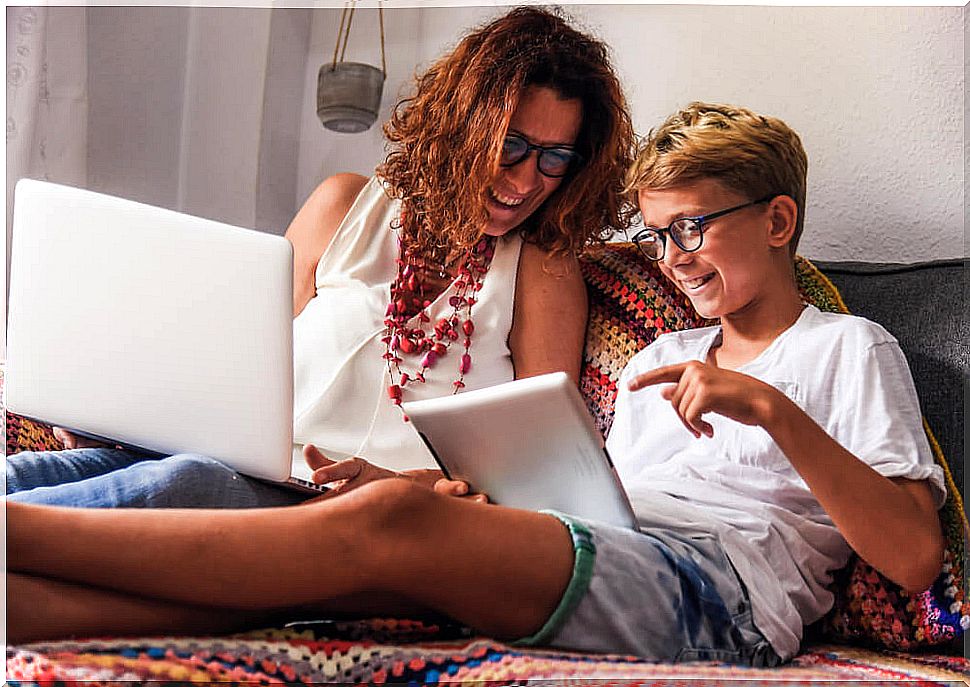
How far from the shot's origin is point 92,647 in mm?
640

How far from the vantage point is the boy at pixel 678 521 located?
700 millimetres

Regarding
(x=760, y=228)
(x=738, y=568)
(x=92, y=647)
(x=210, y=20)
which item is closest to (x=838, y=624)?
(x=738, y=568)

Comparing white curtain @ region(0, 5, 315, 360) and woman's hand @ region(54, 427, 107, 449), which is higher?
white curtain @ region(0, 5, 315, 360)

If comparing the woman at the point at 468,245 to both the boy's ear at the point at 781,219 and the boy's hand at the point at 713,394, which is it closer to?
the boy's ear at the point at 781,219

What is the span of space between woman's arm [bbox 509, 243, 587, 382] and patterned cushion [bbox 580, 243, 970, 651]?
3cm

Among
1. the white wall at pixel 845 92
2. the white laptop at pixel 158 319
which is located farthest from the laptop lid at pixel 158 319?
the white wall at pixel 845 92

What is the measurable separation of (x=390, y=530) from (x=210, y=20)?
1526 mm

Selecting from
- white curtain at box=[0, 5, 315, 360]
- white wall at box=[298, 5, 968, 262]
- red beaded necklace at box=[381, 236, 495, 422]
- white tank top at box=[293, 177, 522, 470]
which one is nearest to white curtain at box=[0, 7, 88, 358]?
white curtain at box=[0, 5, 315, 360]

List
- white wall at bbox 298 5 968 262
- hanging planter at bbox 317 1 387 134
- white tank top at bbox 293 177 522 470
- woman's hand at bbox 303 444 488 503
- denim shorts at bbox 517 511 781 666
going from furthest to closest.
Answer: hanging planter at bbox 317 1 387 134
white wall at bbox 298 5 968 262
white tank top at bbox 293 177 522 470
woman's hand at bbox 303 444 488 503
denim shorts at bbox 517 511 781 666

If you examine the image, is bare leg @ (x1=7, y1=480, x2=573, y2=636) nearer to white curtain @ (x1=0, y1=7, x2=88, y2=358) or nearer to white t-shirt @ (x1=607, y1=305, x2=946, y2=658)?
white t-shirt @ (x1=607, y1=305, x2=946, y2=658)

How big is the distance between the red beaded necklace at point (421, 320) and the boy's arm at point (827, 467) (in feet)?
1.57

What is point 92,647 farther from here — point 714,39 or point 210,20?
point 210,20

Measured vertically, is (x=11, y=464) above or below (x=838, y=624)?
above

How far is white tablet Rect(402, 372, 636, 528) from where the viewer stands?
2.77ft
